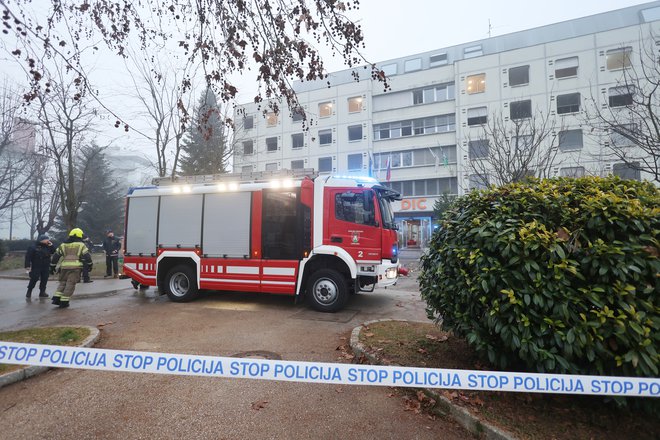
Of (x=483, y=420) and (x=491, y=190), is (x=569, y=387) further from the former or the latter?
(x=491, y=190)

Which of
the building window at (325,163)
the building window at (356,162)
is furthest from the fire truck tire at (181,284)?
the building window at (325,163)

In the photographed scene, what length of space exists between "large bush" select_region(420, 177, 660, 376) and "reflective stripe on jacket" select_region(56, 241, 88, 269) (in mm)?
8824

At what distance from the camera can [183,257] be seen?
8.30m

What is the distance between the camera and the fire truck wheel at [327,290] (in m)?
7.18

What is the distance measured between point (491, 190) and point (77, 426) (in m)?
5.04

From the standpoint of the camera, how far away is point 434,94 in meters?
30.4

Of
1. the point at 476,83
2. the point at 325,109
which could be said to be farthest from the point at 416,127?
the point at 325,109

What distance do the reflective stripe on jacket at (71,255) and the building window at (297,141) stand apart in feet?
91.3

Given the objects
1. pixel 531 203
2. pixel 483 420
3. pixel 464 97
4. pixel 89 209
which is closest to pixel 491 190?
pixel 531 203

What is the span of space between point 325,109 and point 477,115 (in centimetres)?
1483

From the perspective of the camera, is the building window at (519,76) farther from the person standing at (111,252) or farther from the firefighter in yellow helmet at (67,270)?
the firefighter in yellow helmet at (67,270)

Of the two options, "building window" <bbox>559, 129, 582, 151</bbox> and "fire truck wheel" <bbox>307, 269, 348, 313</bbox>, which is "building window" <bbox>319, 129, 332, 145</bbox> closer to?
"building window" <bbox>559, 129, 582, 151</bbox>

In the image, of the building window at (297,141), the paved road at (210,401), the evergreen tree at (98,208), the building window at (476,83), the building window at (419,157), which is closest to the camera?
the paved road at (210,401)

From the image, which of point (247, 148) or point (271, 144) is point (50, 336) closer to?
point (247, 148)
